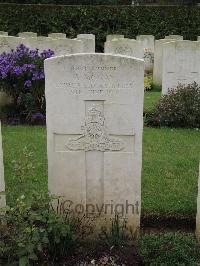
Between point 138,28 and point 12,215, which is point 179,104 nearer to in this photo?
point 12,215

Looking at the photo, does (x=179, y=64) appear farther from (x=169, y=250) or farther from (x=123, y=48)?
(x=169, y=250)

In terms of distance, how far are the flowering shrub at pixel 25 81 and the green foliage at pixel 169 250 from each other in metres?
4.65

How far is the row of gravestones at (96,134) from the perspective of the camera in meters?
4.07

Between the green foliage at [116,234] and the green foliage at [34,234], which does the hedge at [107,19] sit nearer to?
the green foliage at [116,234]

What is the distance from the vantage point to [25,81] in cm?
808

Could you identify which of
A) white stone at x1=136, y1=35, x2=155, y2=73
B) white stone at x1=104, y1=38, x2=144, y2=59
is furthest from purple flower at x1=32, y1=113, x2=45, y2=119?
white stone at x1=136, y1=35, x2=155, y2=73

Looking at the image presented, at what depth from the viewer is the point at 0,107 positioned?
28.8 feet

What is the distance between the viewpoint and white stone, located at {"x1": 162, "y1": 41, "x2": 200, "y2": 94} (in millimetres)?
9336

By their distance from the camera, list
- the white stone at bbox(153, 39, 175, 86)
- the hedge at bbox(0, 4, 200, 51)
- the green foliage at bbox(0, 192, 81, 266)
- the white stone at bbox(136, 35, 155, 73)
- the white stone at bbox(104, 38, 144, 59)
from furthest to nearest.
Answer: the hedge at bbox(0, 4, 200, 51) < the white stone at bbox(136, 35, 155, 73) < the white stone at bbox(153, 39, 175, 86) < the white stone at bbox(104, 38, 144, 59) < the green foliage at bbox(0, 192, 81, 266)

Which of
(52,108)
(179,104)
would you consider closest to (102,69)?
(52,108)

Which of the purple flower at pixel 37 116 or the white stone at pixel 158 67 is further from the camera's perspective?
the white stone at pixel 158 67

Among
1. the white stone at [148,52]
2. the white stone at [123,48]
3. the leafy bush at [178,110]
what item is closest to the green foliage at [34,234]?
the leafy bush at [178,110]

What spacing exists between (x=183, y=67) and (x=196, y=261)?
6.11m

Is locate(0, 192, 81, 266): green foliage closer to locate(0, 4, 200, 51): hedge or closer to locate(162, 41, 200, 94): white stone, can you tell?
locate(162, 41, 200, 94): white stone
